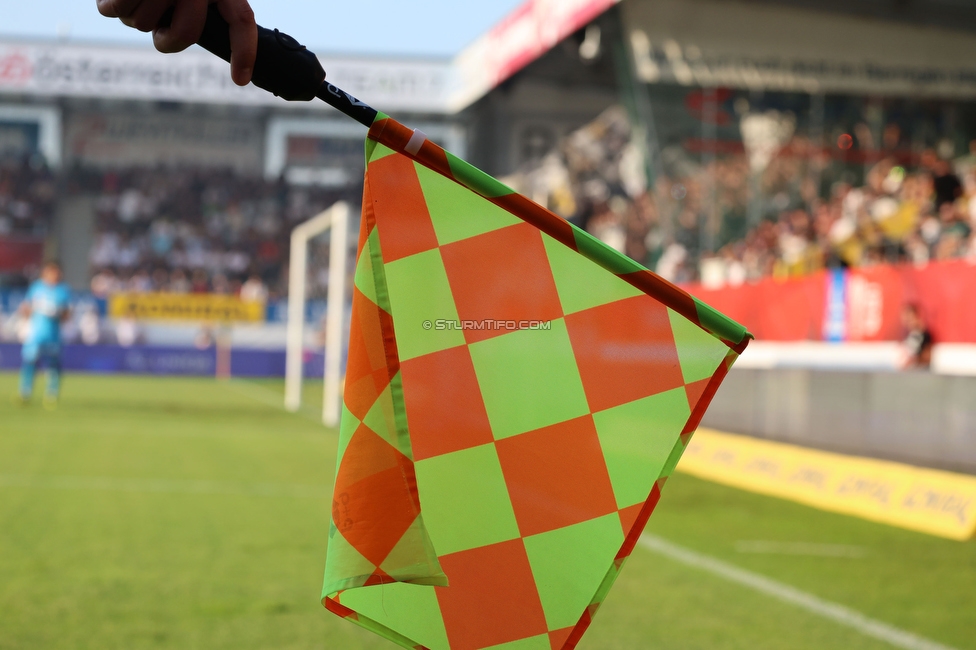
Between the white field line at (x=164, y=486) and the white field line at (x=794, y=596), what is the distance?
8.60ft

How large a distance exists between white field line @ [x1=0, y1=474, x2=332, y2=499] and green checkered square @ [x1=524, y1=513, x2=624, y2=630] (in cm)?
574

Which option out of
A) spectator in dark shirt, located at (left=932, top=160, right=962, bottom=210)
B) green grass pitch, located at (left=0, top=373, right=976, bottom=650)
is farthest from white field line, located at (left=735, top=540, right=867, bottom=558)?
spectator in dark shirt, located at (left=932, top=160, right=962, bottom=210)

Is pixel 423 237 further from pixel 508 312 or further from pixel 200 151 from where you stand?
pixel 200 151

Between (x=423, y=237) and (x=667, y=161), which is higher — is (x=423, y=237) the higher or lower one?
the lower one

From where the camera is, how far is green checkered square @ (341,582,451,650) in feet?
6.04

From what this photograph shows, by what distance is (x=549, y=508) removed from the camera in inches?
71.9

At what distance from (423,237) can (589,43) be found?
65.5 ft

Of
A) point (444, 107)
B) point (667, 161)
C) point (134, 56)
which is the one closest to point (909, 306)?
point (667, 161)

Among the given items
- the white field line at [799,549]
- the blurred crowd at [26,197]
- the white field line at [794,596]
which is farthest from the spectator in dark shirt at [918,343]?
the blurred crowd at [26,197]

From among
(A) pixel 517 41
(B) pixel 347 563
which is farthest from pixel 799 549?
(A) pixel 517 41

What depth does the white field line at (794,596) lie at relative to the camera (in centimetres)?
404

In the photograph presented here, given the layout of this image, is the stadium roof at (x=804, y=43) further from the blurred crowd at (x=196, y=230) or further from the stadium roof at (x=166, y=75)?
the blurred crowd at (x=196, y=230)

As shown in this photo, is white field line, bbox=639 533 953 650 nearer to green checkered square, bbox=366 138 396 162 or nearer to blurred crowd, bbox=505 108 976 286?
green checkered square, bbox=366 138 396 162

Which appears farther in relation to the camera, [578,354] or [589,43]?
[589,43]
